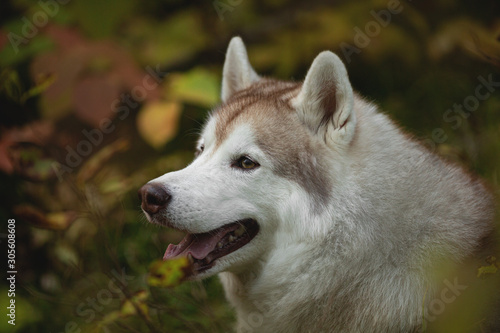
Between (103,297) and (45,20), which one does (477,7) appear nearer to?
(45,20)

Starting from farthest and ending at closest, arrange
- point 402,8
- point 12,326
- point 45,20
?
point 402,8 → point 45,20 → point 12,326

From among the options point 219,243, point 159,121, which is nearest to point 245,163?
point 219,243

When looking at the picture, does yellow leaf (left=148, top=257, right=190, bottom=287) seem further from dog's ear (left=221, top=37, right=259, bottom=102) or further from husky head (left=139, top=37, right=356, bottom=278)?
dog's ear (left=221, top=37, right=259, bottom=102)

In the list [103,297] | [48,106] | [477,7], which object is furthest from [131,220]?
[477,7]

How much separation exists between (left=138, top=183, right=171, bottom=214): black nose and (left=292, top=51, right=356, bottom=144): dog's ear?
3.57ft

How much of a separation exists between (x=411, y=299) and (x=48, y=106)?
3.25 meters

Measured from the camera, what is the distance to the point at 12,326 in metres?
4.75

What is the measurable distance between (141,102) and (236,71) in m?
1.77

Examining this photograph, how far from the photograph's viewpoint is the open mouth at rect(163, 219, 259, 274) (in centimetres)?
363

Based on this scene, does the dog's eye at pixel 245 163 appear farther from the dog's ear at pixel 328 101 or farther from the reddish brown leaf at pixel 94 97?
the reddish brown leaf at pixel 94 97

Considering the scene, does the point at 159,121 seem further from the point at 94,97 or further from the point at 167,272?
the point at 167,272

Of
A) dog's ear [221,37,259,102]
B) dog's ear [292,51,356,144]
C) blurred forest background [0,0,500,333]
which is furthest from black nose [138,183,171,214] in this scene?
dog's ear [221,37,259,102]

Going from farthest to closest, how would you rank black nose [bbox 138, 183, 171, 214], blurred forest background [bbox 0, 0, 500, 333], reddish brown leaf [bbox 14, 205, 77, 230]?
blurred forest background [bbox 0, 0, 500, 333]
reddish brown leaf [bbox 14, 205, 77, 230]
black nose [bbox 138, 183, 171, 214]

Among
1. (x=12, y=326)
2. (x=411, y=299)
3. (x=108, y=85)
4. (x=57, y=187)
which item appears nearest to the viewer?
(x=411, y=299)
